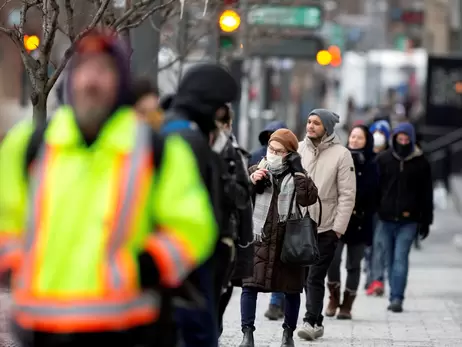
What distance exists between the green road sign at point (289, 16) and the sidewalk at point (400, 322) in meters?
7.18

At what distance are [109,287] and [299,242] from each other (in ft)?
17.3

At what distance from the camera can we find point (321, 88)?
5097cm

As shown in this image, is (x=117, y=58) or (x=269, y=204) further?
(x=269, y=204)

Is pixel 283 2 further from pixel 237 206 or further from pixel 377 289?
pixel 237 206

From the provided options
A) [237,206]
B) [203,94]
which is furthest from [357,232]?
[203,94]

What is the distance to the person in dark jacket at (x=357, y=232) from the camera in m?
12.3

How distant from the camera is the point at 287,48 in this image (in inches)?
1015

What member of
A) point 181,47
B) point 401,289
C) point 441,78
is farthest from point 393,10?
point 401,289

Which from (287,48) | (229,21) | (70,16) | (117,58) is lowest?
(117,58)

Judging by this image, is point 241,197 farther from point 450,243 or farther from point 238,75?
point 238,75

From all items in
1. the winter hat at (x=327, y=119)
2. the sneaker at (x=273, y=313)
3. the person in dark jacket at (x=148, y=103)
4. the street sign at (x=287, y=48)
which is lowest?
the sneaker at (x=273, y=313)

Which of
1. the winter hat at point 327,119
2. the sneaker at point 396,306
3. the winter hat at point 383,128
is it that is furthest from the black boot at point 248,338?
the winter hat at point 383,128

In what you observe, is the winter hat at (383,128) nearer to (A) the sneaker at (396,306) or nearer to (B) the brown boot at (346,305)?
(A) the sneaker at (396,306)

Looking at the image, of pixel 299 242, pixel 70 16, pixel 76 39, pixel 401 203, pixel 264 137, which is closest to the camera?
pixel 299 242
